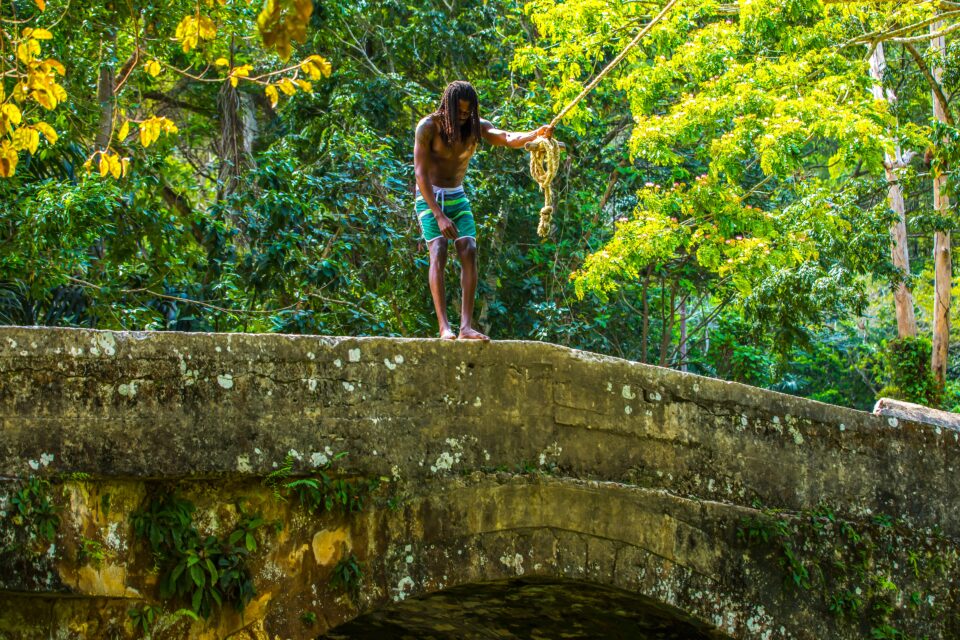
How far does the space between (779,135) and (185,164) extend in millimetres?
7238

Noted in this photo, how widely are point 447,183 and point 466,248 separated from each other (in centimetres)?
31

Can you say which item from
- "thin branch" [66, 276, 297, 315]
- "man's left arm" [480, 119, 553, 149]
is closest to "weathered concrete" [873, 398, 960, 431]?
"man's left arm" [480, 119, 553, 149]

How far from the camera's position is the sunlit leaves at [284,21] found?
3.01m

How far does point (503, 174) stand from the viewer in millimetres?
12359

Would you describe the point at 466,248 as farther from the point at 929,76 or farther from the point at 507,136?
the point at 929,76

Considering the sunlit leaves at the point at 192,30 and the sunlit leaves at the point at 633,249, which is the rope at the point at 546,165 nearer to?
the sunlit leaves at the point at 192,30

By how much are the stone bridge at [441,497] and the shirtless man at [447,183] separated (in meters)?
0.50

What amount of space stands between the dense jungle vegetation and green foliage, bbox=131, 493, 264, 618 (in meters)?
3.66

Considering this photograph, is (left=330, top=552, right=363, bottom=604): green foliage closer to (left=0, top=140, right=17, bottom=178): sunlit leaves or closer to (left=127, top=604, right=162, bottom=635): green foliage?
(left=127, top=604, right=162, bottom=635): green foliage

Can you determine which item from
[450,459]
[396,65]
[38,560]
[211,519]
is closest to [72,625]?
[38,560]

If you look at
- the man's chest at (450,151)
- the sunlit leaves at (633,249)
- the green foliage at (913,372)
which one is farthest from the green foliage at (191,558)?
the green foliage at (913,372)

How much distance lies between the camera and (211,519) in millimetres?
4395

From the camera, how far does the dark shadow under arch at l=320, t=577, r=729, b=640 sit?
5164 millimetres

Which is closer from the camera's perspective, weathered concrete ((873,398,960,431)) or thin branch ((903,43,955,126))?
weathered concrete ((873,398,960,431))
